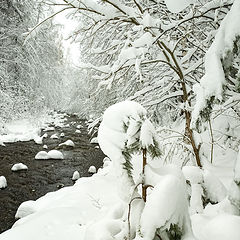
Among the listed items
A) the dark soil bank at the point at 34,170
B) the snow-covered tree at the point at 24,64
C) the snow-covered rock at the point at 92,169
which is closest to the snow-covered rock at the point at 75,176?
the dark soil bank at the point at 34,170

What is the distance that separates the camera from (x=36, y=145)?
32.3ft

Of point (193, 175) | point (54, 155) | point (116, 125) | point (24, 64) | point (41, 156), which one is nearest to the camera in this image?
point (116, 125)

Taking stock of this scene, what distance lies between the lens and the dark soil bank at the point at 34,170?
5329 millimetres

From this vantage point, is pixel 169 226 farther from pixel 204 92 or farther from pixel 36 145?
pixel 36 145

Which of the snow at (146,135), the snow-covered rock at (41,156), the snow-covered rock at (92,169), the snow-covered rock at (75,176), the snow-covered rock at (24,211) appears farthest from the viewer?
the snow-covered rock at (41,156)

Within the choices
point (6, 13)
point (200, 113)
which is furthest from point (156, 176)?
point (6, 13)

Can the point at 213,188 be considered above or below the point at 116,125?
below

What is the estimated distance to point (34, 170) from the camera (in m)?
7.18

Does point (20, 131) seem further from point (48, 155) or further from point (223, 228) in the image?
point (223, 228)

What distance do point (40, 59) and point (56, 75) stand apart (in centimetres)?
131

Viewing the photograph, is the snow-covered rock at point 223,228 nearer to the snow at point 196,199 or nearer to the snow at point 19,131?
the snow at point 196,199

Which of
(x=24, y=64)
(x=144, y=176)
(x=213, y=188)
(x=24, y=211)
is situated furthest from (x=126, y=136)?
(x=24, y=64)

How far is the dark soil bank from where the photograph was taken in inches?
210

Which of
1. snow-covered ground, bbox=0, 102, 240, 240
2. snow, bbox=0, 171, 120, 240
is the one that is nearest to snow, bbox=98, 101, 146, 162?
snow-covered ground, bbox=0, 102, 240, 240
